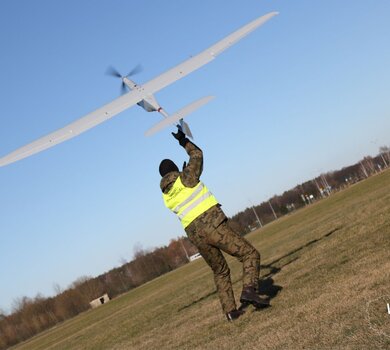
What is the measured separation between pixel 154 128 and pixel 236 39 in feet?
24.9

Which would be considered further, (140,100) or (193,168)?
(140,100)

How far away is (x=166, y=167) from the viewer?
9.07 metres

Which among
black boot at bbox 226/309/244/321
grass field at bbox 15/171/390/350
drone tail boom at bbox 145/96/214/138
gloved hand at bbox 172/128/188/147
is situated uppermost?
drone tail boom at bbox 145/96/214/138

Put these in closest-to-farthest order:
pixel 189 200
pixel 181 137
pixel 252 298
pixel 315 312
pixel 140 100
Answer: pixel 315 312 < pixel 252 298 < pixel 189 200 < pixel 181 137 < pixel 140 100

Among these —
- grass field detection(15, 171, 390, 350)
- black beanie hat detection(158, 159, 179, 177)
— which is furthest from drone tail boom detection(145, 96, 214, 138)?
grass field detection(15, 171, 390, 350)

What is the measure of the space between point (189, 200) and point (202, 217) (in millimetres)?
347

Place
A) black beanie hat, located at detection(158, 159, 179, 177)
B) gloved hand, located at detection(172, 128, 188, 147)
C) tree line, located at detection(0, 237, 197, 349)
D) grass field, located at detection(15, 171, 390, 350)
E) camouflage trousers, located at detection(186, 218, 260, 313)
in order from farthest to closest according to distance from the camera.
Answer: tree line, located at detection(0, 237, 197, 349)
gloved hand, located at detection(172, 128, 188, 147)
black beanie hat, located at detection(158, 159, 179, 177)
camouflage trousers, located at detection(186, 218, 260, 313)
grass field, located at detection(15, 171, 390, 350)

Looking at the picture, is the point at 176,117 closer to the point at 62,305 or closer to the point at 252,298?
the point at 252,298

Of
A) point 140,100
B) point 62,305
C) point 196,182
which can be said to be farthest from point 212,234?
point 62,305

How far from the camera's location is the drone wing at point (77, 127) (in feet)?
50.4

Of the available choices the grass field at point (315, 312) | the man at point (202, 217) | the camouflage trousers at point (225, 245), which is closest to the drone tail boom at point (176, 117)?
the man at point (202, 217)

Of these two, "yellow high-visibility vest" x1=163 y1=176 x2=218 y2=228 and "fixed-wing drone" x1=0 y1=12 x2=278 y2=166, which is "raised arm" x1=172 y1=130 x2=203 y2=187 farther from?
"fixed-wing drone" x1=0 y1=12 x2=278 y2=166

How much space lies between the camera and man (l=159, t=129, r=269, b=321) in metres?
8.80

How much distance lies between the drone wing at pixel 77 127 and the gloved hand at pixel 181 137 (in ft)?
23.5
